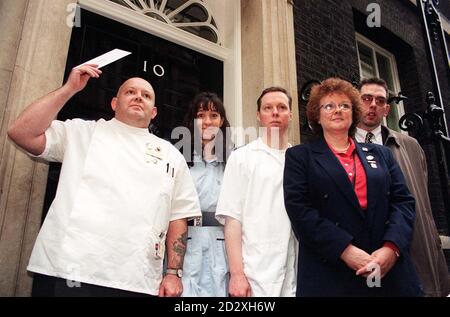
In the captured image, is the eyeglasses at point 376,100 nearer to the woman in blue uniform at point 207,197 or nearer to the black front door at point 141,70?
the woman in blue uniform at point 207,197

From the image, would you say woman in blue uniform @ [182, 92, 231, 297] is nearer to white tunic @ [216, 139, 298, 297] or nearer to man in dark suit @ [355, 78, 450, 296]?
white tunic @ [216, 139, 298, 297]

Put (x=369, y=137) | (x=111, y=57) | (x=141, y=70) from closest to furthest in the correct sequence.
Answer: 1. (x=111, y=57)
2. (x=369, y=137)
3. (x=141, y=70)

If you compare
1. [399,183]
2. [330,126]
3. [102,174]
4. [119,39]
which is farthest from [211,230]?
[119,39]

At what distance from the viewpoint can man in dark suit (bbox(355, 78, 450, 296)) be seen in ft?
7.49

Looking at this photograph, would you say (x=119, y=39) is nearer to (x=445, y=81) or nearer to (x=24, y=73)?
(x=24, y=73)

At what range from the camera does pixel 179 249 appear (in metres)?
1.94

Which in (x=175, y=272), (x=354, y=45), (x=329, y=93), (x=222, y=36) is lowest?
(x=175, y=272)

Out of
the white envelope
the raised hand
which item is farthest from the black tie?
the raised hand

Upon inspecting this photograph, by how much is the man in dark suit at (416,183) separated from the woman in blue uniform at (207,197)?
0.98 metres

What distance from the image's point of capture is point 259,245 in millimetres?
1850

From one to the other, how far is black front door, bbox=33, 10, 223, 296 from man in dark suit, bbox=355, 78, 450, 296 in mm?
1732

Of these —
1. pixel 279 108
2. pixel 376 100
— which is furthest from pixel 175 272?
pixel 376 100

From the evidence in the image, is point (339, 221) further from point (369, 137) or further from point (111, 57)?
point (111, 57)

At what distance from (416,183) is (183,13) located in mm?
3006
